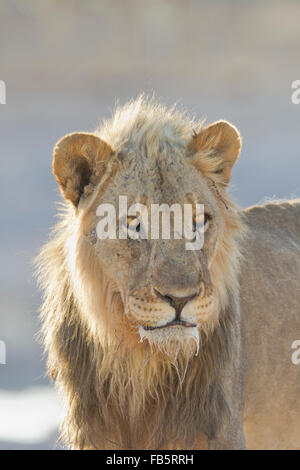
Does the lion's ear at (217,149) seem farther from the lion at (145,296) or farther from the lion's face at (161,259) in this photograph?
the lion's face at (161,259)

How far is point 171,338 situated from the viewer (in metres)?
4.42

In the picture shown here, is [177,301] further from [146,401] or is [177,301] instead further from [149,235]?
[146,401]

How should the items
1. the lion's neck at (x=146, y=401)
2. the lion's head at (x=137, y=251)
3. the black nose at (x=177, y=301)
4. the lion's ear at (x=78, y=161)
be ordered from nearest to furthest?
the black nose at (x=177, y=301) < the lion's head at (x=137, y=251) < the lion's ear at (x=78, y=161) < the lion's neck at (x=146, y=401)

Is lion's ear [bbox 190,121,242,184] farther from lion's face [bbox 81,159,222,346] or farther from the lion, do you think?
lion's face [bbox 81,159,222,346]

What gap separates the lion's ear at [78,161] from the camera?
15.7 feet

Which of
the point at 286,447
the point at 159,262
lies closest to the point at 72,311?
the point at 159,262

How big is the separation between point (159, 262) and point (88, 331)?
0.79 m

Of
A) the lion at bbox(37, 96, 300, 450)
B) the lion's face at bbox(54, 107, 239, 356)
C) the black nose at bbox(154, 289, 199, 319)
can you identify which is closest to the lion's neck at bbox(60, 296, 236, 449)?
the lion at bbox(37, 96, 300, 450)

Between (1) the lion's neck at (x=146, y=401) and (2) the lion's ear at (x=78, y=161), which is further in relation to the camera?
(1) the lion's neck at (x=146, y=401)

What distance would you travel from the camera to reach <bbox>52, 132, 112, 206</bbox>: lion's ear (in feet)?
15.7

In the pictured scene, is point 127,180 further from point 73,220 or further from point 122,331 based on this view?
point 122,331

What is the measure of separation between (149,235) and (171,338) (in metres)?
0.55

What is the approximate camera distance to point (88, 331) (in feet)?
16.4

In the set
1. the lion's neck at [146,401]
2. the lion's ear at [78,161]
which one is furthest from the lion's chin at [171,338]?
the lion's ear at [78,161]
